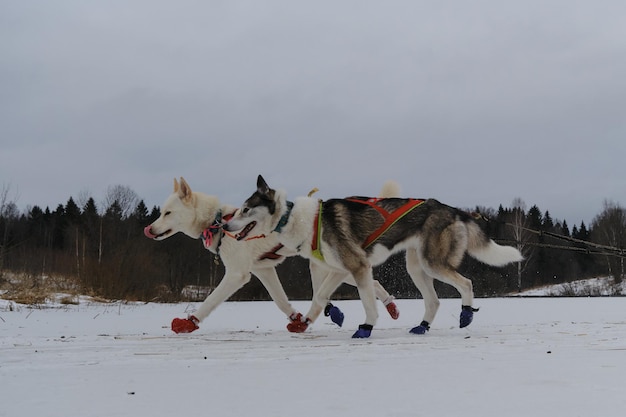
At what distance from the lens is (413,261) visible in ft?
21.2

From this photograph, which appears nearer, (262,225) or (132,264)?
(262,225)

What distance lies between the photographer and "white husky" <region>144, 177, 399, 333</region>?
6.17 m

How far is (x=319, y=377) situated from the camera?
114 inches

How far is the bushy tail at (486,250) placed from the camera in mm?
6332

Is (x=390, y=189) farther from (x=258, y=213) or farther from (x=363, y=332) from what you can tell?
(x=363, y=332)

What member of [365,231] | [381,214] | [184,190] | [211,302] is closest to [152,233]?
[184,190]

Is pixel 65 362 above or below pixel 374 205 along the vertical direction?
below

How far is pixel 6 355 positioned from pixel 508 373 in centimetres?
339

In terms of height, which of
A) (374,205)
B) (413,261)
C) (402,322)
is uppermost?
(374,205)

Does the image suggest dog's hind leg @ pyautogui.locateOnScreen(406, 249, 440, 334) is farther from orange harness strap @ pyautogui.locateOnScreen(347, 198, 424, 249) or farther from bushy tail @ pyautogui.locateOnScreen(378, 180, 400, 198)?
bushy tail @ pyautogui.locateOnScreen(378, 180, 400, 198)

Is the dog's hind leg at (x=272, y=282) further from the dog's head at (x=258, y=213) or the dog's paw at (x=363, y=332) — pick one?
the dog's paw at (x=363, y=332)

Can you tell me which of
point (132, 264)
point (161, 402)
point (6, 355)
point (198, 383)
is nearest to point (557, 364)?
point (198, 383)

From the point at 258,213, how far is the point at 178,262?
23214 millimetres

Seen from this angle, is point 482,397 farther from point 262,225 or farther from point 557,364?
point 262,225
